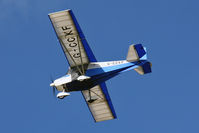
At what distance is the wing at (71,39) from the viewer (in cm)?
3503

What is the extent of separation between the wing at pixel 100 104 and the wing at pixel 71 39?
158 inches

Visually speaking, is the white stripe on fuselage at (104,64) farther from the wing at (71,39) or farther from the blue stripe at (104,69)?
the wing at (71,39)

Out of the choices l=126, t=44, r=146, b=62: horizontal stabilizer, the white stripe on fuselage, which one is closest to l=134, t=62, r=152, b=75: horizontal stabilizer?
l=126, t=44, r=146, b=62: horizontal stabilizer

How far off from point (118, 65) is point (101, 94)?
4762mm

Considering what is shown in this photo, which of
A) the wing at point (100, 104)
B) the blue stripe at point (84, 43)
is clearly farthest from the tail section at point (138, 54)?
the wing at point (100, 104)

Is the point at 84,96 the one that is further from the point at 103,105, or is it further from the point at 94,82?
the point at 94,82

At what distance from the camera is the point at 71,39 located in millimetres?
35875

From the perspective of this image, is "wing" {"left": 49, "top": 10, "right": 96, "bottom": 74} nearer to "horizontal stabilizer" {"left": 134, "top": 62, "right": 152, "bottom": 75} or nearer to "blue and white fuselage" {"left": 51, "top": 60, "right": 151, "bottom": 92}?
"blue and white fuselage" {"left": 51, "top": 60, "right": 151, "bottom": 92}

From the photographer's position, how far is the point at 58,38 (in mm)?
35906

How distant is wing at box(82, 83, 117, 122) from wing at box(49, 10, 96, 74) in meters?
4.01

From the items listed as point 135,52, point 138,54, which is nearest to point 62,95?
point 135,52

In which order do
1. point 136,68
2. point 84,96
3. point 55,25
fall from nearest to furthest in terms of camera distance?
1. point 55,25
2. point 136,68
3. point 84,96

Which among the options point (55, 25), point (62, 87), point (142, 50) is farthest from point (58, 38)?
point (142, 50)

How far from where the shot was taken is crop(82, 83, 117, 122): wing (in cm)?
4072
